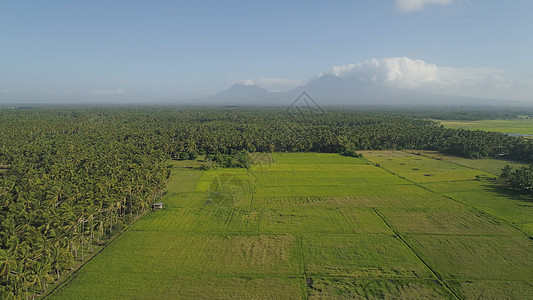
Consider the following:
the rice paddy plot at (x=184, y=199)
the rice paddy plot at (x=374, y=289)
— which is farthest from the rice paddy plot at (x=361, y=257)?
the rice paddy plot at (x=184, y=199)

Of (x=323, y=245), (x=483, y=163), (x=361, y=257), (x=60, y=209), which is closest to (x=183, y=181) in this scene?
(x=60, y=209)

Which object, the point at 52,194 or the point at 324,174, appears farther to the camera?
the point at 324,174

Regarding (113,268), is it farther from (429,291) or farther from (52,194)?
(429,291)

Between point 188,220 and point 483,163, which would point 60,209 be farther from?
point 483,163

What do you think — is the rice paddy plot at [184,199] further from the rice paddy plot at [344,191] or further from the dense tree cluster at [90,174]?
the rice paddy plot at [344,191]

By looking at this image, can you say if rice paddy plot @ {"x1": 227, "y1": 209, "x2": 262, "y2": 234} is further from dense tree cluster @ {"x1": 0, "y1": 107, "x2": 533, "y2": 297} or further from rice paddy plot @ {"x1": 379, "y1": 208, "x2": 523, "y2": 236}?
rice paddy plot @ {"x1": 379, "y1": 208, "x2": 523, "y2": 236}

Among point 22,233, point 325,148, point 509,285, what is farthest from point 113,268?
point 325,148
